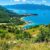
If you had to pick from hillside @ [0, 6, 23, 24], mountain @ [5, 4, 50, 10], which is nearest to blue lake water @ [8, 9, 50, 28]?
mountain @ [5, 4, 50, 10]

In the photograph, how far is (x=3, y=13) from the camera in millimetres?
9578

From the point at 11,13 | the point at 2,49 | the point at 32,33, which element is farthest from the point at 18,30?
the point at 2,49

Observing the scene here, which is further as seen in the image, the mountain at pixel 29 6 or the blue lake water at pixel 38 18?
the mountain at pixel 29 6

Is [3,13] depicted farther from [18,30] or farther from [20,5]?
[18,30]

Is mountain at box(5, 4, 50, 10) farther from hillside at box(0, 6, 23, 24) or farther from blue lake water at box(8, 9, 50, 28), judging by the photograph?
hillside at box(0, 6, 23, 24)

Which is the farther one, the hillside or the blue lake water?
the hillside

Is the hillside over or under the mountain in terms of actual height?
under

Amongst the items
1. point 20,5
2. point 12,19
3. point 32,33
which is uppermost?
point 20,5

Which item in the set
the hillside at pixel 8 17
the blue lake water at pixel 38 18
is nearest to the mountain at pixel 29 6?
the blue lake water at pixel 38 18

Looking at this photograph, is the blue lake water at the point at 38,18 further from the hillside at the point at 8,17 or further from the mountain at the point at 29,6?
the hillside at the point at 8,17

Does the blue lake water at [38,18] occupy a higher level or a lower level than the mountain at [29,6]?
lower

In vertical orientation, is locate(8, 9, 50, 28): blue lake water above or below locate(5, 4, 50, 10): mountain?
below

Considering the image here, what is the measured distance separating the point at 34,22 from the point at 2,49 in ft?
18.2

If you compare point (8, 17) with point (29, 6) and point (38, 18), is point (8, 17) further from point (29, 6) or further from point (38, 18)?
point (38, 18)
